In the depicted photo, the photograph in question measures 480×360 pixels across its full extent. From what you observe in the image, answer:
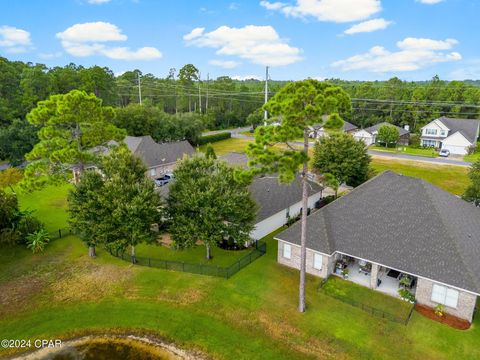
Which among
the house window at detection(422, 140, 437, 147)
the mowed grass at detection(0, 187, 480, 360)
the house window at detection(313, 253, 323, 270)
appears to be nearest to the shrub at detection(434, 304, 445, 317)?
the mowed grass at detection(0, 187, 480, 360)

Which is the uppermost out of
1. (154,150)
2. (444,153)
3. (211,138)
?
(154,150)

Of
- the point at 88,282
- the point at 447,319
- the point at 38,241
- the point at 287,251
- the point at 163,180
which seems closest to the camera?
the point at 447,319

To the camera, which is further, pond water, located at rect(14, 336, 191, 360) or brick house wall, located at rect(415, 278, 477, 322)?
brick house wall, located at rect(415, 278, 477, 322)

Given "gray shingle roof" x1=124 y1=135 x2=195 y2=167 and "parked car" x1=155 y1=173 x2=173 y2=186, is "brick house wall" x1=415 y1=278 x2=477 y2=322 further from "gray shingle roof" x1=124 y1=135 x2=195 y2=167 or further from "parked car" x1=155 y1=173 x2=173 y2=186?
"gray shingle roof" x1=124 y1=135 x2=195 y2=167

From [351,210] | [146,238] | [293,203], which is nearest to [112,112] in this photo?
[146,238]

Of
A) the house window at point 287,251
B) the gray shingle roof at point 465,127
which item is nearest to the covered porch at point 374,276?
the house window at point 287,251

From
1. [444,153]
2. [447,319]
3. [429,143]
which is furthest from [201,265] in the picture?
[429,143]

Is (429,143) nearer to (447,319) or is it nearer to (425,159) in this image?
(425,159)
